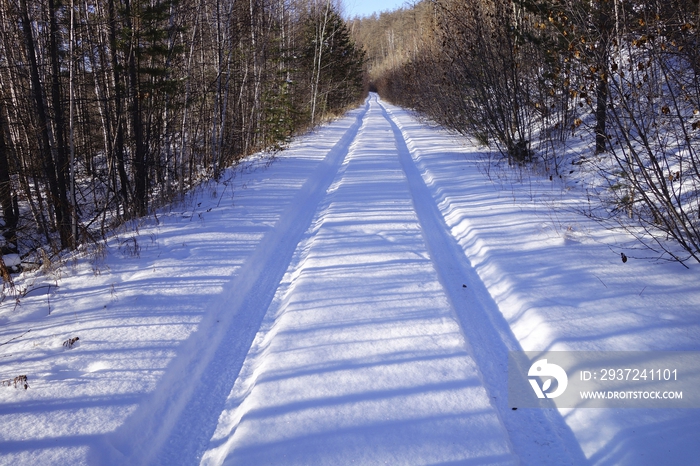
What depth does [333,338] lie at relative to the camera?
403 centimetres

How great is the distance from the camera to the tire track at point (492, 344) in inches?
115

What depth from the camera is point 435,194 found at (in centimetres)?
951

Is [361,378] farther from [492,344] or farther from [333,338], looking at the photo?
[492,344]

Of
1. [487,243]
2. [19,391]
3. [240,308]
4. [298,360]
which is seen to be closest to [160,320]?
[240,308]

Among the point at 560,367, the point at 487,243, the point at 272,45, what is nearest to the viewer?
the point at 560,367

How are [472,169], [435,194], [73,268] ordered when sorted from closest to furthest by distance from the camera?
[73,268] < [435,194] < [472,169]

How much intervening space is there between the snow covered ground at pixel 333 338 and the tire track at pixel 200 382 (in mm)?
15

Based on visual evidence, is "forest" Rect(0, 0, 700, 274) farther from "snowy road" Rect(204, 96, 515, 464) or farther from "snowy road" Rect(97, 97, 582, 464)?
"snowy road" Rect(204, 96, 515, 464)

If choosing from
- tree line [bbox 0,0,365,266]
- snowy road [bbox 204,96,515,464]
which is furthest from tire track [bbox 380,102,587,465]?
tree line [bbox 0,0,365,266]

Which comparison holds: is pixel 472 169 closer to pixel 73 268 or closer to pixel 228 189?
pixel 228 189

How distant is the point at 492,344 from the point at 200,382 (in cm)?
271

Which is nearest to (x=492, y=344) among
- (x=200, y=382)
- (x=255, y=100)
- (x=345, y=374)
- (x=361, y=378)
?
(x=361, y=378)

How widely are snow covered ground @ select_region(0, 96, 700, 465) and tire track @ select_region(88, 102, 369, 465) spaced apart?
0.01 metres

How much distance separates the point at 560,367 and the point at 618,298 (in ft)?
4.67
